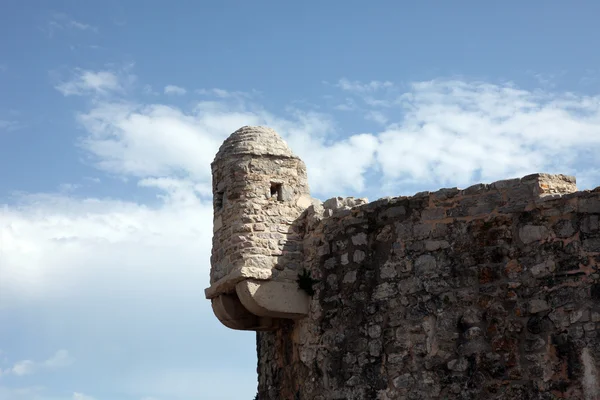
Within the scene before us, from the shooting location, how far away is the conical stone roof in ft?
32.4

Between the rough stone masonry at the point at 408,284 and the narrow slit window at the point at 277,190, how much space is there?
0.04ft

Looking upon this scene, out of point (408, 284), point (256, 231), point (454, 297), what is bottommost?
point (454, 297)

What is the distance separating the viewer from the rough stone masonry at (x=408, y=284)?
7.87m

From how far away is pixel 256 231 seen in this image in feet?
31.1

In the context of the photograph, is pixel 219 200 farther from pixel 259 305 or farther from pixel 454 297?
pixel 454 297

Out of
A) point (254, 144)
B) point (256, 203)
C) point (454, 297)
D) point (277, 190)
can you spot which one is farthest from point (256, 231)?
point (454, 297)

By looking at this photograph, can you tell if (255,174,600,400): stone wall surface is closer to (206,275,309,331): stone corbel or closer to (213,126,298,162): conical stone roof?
(206,275,309,331): stone corbel

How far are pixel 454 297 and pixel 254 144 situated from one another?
2.79 meters

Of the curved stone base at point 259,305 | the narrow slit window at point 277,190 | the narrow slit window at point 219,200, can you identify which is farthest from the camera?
the narrow slit window at point 219,200

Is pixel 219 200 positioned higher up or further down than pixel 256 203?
higher up

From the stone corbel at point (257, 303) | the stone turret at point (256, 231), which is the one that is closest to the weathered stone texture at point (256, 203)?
the stone turret at point (256, 231)

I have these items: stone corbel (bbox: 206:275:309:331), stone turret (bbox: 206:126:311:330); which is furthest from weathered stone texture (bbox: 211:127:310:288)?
stone corbel (bbox: 206:275:309:331)

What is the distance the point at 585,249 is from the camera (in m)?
7.83

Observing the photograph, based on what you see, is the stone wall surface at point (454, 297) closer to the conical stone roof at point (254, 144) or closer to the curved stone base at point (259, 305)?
the curved stone base at point (259, 305)
